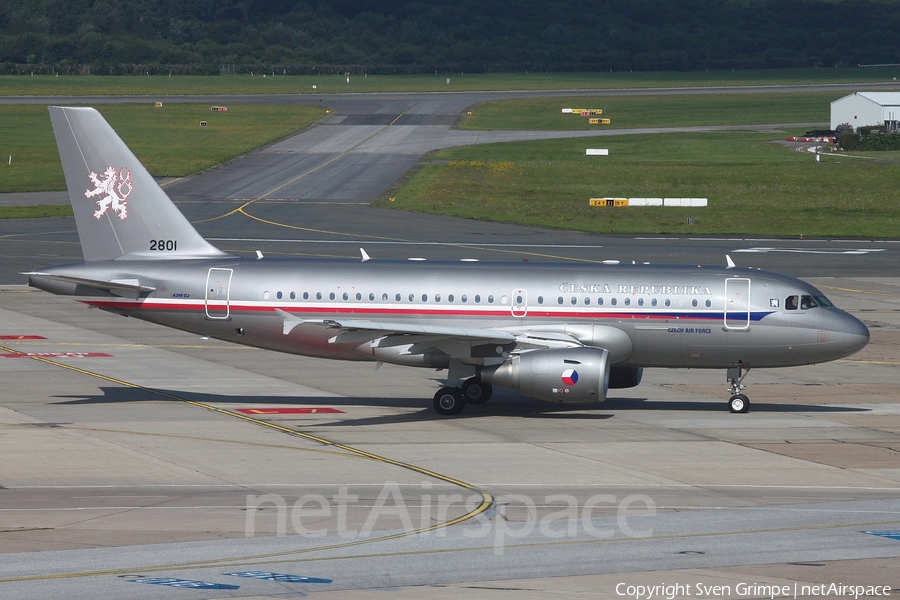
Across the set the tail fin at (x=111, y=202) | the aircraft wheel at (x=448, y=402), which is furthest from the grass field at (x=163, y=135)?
the aircraft wheel at (x=448, y=402)

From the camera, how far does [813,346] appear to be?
3469cm

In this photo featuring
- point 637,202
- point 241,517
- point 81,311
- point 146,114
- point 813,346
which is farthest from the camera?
point 146,114

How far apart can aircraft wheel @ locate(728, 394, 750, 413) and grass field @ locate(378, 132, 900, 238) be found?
44.7 m

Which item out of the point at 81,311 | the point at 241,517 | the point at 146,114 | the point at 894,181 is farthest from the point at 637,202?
the point at 146,114

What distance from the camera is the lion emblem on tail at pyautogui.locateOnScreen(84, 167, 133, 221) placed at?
36.5 m

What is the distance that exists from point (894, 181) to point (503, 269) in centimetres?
7461

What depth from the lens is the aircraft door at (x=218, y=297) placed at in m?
35.3

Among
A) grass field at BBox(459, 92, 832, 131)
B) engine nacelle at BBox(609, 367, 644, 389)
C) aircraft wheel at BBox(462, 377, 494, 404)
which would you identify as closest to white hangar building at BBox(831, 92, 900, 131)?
grass field at BBox(459, 92, 832, 131)

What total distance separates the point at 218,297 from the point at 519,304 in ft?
30.1

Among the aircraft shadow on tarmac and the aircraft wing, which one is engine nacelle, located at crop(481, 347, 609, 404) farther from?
the aircraft shadow on tarmac

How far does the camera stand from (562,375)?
32.3m

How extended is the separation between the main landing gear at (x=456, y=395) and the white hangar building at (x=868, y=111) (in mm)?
118225

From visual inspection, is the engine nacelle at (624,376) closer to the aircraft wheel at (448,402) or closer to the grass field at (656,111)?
the aircraft wheel at (448,402)

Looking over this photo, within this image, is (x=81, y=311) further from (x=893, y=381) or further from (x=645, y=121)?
(x=645, y=121)
